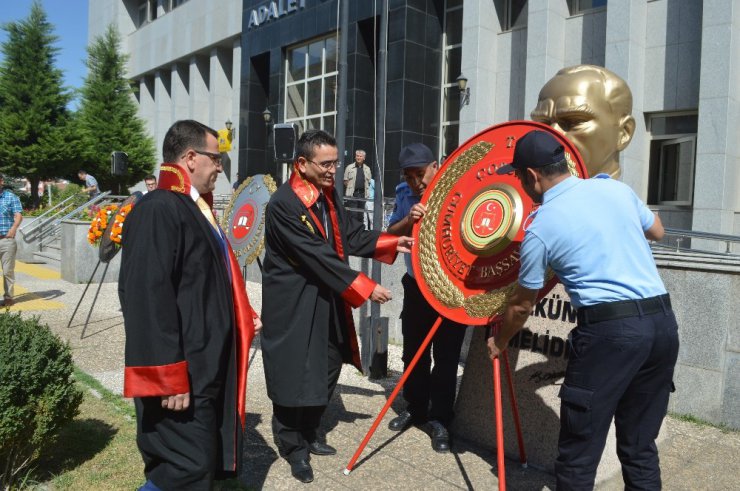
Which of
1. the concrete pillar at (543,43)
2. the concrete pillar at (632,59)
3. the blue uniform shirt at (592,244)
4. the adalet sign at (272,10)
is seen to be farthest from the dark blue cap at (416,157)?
the adalet sign at (272,10)

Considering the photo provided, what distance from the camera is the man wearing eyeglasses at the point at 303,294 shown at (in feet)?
12.2

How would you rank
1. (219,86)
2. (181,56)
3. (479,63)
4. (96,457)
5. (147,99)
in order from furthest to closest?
1. (147,99)
2. (181,56)
3. (219,86)
4. (479,63)
5. (96,457)

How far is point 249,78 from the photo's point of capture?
25.6 meters

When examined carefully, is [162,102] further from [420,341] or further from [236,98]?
[420,341]

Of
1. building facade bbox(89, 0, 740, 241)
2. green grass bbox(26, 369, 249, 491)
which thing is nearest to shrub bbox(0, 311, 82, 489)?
green grass bbox(26, 369, 249, 491)

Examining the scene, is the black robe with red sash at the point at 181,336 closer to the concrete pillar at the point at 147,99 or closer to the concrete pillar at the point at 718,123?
the concrete pillar at the point at 718,123

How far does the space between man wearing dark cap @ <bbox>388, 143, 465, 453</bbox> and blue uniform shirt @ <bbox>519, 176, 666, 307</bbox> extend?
1.30 metres

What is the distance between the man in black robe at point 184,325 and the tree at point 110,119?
32.2m

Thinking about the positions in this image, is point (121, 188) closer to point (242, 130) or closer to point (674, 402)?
point (242, 130)

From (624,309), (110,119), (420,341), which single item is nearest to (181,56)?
(110,119)

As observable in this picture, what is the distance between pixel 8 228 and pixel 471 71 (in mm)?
11580

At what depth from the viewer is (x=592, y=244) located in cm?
260

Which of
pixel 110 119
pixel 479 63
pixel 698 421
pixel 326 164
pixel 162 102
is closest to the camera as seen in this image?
pixel 326 164

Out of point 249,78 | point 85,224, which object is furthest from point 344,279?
point 249,78
